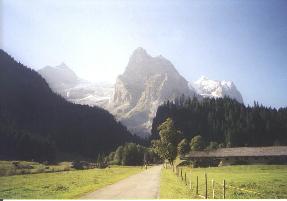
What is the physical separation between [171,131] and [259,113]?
247 ft

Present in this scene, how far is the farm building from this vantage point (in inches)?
3174

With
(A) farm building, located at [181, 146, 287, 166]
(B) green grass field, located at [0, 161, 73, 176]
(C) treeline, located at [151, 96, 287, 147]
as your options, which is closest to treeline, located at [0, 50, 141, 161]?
(C) treeline, located at [151, 96, 287, 147]

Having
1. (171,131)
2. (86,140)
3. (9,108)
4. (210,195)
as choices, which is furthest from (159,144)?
(9,108)

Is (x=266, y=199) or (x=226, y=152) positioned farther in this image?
(x=226, y=152)

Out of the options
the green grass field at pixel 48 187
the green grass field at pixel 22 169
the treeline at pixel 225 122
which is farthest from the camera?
the treeline at pixel 225 122

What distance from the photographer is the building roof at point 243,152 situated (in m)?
81.5

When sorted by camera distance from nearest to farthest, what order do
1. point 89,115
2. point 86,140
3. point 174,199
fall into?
point 174,199, point 86,140, point 89,115

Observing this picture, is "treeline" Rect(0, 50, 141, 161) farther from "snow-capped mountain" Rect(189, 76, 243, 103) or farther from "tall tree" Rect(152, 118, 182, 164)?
"tall tree" Rect(152, 118, 182, 164)

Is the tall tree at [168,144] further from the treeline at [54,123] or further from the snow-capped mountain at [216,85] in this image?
the treeline at [54,123]

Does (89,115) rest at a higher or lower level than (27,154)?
higher

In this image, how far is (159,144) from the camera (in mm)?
53188

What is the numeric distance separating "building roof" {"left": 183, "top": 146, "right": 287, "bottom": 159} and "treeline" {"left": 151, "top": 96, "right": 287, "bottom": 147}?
9.63 ft

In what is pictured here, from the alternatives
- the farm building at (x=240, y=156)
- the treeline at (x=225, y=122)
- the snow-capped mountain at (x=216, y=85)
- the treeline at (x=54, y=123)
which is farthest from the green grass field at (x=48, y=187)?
the treeline at (x=54, y=123)

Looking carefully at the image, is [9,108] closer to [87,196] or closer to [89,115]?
[89,115]
